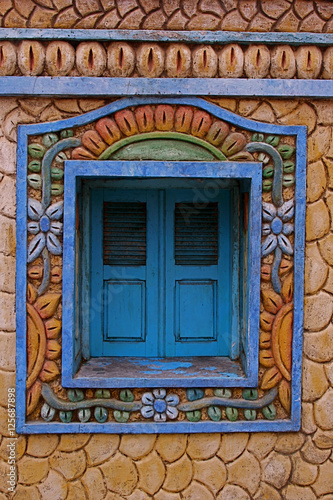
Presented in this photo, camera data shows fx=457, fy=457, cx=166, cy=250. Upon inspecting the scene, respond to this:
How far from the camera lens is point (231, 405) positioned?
2.31 meters

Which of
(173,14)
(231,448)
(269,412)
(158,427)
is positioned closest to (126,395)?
(158,427)

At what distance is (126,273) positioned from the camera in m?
2.56

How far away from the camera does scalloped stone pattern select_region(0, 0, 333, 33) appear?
2205 mm

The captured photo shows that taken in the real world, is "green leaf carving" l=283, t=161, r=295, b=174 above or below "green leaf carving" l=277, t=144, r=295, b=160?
below

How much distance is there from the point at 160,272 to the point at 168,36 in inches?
47.5

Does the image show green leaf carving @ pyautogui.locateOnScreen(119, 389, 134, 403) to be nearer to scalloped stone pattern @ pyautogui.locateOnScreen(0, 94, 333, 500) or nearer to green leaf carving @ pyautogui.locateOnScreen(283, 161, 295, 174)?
scalloped stone pattern @ pyautogui.locateOnScreen(0, 94, 333, 500)

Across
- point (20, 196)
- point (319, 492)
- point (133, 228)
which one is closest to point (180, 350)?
point (133, 228)

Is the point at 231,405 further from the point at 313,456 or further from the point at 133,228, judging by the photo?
the point at 133,228

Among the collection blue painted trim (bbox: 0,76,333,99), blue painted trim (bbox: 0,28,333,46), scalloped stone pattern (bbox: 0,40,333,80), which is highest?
blue painted trim (bbox: 0,28,333,46)

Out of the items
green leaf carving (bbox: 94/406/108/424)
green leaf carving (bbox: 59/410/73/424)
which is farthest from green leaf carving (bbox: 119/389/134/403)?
green leaf carving (bbox: 59/410/73/424)

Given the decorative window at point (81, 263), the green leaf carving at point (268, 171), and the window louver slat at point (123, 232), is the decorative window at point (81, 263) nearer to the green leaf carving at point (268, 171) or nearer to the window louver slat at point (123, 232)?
the green leaf carving at point (268, 171)

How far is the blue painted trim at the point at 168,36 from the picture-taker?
2.19m

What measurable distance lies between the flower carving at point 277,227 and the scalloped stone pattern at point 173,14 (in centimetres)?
88

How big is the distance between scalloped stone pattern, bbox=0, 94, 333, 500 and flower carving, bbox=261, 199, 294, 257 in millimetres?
105
